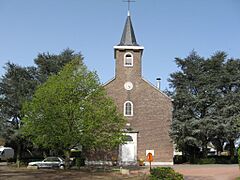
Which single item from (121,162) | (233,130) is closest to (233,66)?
(233,130)

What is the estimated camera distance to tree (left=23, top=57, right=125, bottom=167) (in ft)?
95.9

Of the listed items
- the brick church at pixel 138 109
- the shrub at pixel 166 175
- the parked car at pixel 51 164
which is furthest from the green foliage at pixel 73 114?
the shrub at pixel 166 175

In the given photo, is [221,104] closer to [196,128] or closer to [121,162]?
[196,128]

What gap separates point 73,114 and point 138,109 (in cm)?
1185

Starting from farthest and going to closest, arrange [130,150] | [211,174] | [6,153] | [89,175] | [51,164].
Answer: [6,153], [130,150], [51,164], [211,174], [89,175]

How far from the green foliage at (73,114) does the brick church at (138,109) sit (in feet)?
26.8

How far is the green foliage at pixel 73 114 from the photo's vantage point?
95.9ft

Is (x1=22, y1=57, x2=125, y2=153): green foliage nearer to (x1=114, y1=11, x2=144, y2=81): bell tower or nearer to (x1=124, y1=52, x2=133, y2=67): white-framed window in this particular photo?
(x1=114, y1=11, x2=144, y2=81): bell tower

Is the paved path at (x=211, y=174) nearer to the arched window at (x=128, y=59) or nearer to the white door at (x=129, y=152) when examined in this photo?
the white door at (x=129, y=152)

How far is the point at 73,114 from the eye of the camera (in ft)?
96.5

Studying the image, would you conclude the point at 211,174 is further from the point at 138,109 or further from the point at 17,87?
the point at 17,87

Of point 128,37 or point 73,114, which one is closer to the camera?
point 73,114

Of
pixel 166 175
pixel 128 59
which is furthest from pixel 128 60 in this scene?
pixel 166 175

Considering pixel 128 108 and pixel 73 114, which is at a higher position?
pixel 128 108
